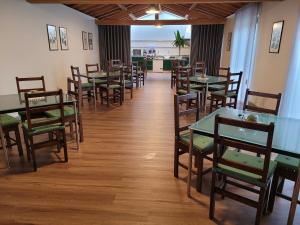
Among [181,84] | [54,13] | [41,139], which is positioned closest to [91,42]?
[54,13]

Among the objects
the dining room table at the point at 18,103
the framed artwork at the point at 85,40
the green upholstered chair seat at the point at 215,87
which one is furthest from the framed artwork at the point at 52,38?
the green upholstered chair seat at the point at 215,87

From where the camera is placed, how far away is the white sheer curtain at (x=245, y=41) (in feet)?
17.5

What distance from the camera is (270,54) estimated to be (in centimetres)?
444

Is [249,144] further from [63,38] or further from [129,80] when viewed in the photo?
[63,38]

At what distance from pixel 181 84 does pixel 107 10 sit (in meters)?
4.54

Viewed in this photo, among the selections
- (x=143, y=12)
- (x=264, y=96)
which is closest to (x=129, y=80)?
(x=143, y=12)

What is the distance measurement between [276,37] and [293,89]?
1.17 metres

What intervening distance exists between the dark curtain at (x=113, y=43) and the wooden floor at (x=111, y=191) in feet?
20.7

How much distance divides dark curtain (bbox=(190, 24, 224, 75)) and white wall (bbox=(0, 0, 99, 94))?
4.62 metres

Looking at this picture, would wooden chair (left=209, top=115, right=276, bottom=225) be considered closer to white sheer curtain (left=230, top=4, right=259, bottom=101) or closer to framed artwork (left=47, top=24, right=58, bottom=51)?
white sheer curtain (left=230, top=4, right=259, bottom=101)

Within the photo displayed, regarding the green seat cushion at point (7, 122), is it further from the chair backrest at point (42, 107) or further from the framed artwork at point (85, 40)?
the framed artwork at point (85, 40)

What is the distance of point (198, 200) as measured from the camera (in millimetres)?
2123

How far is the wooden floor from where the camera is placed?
6.23ft

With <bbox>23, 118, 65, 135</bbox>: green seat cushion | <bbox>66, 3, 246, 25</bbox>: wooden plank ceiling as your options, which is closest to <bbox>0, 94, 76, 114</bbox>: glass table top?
<bbox>23, 118, 65, 135</bbox>: green seat cushion
